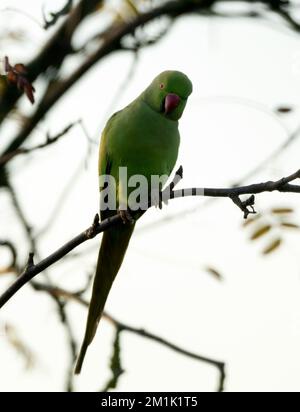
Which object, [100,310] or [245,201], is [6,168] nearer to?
[100,310]

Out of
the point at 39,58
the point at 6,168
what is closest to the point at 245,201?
the point at 6,168

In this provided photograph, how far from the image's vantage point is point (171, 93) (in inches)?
167

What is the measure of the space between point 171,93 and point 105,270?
3.19 feet

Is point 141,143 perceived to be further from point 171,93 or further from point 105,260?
point 105,260

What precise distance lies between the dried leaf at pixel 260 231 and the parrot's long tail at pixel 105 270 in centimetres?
63

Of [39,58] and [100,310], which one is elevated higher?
[39,58]

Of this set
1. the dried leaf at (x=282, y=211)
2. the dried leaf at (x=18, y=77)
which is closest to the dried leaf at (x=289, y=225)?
the dried leaf at (x=282, y=211)

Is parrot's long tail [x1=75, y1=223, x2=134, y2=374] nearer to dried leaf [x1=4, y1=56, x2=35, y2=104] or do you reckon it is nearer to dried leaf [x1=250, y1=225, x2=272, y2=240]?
dried leaf [x1=250, y1=225, x2=272, y2=240]

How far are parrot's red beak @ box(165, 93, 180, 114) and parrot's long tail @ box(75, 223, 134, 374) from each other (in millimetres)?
633

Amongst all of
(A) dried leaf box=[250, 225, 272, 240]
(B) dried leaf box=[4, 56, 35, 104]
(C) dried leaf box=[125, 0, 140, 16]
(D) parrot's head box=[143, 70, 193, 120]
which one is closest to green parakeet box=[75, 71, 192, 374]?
(D) parrot's head box=[143, 70, 193, 120]

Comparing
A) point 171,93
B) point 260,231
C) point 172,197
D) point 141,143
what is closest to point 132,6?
point 171,93
